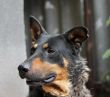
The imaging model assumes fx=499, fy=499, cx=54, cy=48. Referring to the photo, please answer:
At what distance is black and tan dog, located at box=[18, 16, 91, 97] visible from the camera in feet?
16.7

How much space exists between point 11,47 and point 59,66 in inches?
61.3

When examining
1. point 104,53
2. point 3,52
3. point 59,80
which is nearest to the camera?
point 59,80

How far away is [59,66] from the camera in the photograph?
5203 mm

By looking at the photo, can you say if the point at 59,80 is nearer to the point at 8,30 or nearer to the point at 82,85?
the point at 82,85

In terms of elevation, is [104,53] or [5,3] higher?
[5,3]

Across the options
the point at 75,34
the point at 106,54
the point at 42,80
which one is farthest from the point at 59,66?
the point at 106,54

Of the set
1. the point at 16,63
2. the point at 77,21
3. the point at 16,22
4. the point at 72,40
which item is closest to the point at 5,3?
the point at 16,22

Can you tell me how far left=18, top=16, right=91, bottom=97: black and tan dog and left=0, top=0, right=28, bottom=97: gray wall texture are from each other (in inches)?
49.2

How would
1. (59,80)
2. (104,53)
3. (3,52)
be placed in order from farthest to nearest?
1. (104,53)
2. (3,52)
3. (59,80)

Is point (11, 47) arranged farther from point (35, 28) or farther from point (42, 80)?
point (42, 80)

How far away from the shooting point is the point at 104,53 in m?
8.50

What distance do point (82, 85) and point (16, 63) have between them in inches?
60.5

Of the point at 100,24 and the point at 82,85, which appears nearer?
the point at 82,85

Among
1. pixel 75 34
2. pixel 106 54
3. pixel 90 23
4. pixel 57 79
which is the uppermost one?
pixel 75 34
